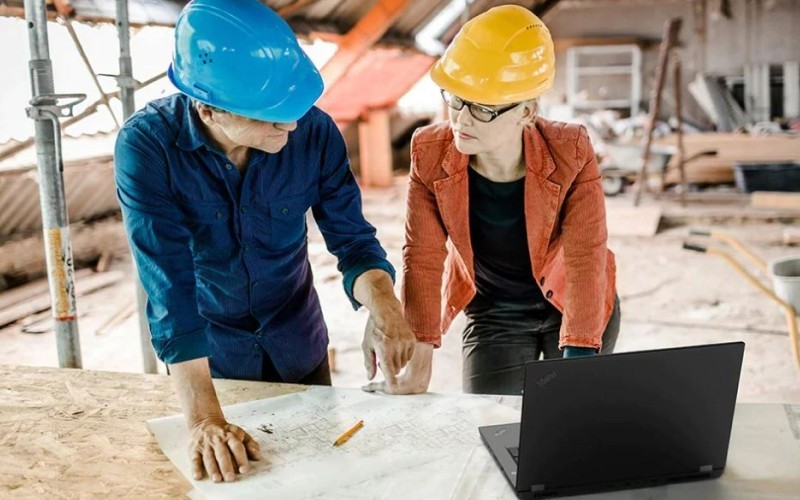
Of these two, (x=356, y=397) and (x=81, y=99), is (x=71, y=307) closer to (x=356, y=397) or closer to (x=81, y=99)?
(x=81, y=99)

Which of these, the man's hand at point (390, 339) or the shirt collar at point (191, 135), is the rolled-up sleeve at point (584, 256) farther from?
the shirt collar at point (191, 135)

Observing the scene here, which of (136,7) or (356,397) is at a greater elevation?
(136,7)

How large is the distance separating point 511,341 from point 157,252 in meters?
1.02

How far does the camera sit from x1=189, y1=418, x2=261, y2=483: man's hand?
1.41 metres

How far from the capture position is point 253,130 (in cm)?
158

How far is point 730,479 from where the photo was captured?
4.55 ft

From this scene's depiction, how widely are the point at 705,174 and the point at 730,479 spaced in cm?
855

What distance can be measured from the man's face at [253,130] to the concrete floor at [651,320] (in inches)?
98.0

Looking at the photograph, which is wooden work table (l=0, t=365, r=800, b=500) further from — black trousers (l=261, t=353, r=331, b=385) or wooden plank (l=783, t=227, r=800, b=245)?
wooden plank (l=783, t=227, r=800, b=245)

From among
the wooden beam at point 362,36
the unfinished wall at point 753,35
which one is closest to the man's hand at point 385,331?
the wooden beam at point 362,36

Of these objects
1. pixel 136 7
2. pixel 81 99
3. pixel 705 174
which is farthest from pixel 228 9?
pixel 705 174

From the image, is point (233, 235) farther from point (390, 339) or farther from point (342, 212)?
point (390, 339)

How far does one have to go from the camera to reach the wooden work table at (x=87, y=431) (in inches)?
55.6

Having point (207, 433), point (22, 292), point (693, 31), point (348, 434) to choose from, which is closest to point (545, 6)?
point (693, 31)
